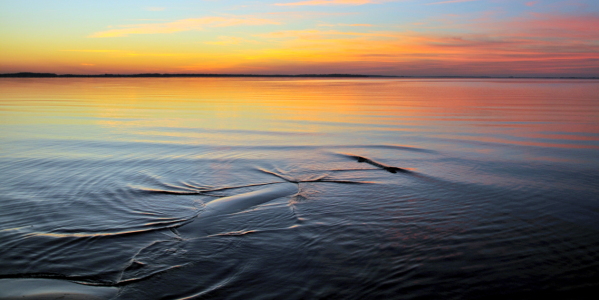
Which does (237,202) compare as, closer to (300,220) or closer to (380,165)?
(300,220)

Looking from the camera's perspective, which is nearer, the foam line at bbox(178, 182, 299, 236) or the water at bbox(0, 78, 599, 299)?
the water at bbox(0, 78, 599, 299)

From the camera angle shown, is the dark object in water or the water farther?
the dark object in water

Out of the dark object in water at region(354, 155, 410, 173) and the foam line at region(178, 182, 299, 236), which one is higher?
the dark object in water at region(354, 155, 410, 173)

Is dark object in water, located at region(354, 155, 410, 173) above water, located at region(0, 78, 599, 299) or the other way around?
above

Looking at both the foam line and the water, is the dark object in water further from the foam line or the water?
the foam line

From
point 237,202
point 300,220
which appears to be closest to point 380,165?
point 237,202

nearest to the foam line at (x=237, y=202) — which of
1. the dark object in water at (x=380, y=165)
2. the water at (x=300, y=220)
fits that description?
the water at (x=300, y=220)

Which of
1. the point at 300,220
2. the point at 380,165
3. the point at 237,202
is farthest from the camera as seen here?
the point at 380,165

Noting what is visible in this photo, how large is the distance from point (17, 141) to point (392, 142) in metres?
12.5

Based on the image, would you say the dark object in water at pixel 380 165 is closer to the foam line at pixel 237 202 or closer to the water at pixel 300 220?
the water at pixel 300 220

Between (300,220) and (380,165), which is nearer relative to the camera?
(300,220)

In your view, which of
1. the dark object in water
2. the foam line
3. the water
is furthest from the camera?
the dark object in water

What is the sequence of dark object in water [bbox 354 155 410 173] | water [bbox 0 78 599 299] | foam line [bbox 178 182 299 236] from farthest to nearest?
dark object in water [bbox 354 155 410 173], foam line [bbox 178 182 299 236], water [bbox 0 78 599 299]

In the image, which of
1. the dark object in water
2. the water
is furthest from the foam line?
the dark object in water
